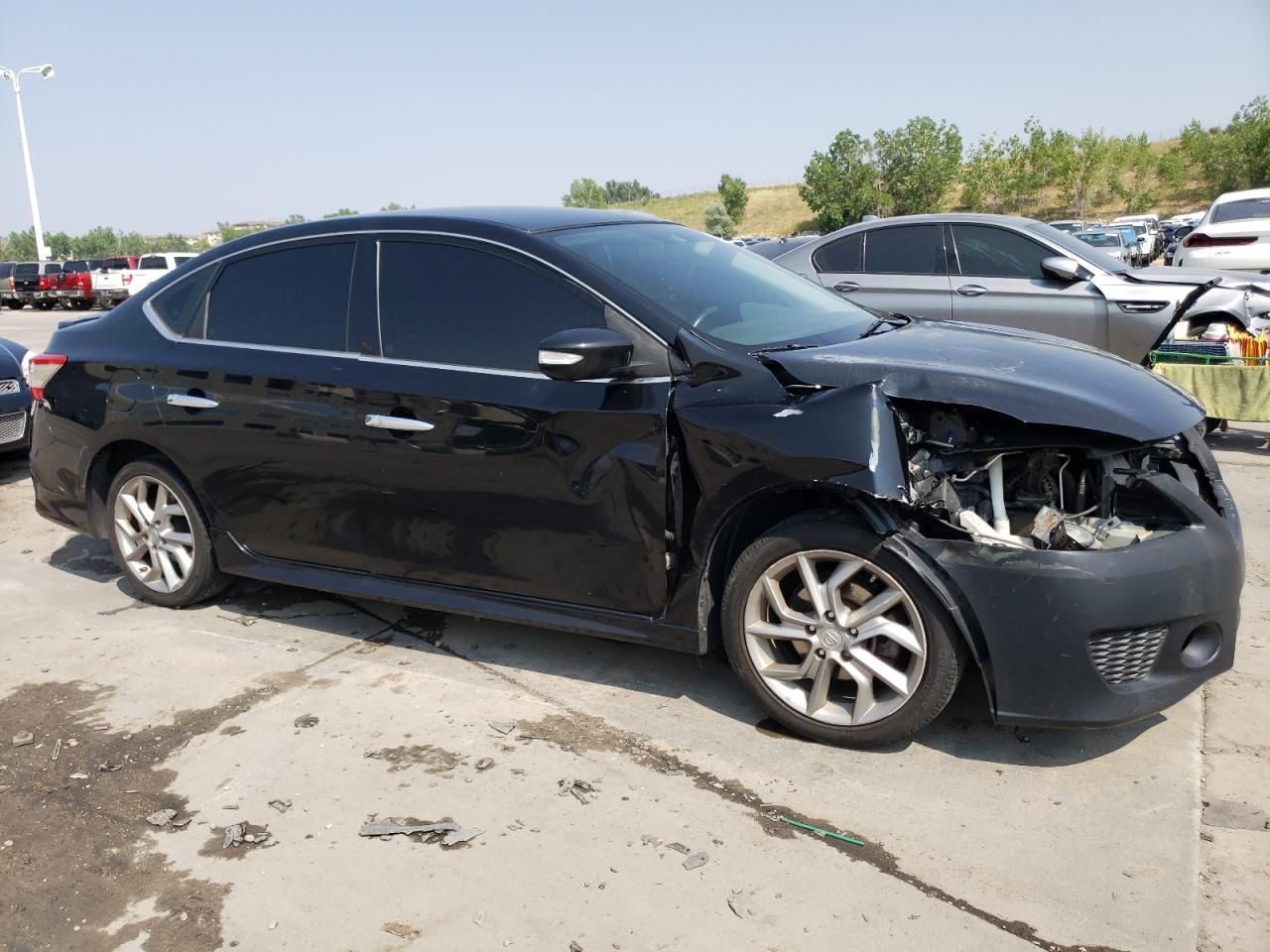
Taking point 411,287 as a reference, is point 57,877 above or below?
below

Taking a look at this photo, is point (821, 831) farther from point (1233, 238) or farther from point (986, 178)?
point (986, 178)

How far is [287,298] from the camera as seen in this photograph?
4.52 meters

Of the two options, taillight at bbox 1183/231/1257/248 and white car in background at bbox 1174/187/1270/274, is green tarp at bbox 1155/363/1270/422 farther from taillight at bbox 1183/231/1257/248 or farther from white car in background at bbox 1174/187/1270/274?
taillight at bbox 1183/231/1257/248

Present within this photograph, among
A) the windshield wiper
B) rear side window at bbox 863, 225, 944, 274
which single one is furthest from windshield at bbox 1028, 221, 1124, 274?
the windshield wiper

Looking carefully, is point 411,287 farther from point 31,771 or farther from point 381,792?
point 31,771

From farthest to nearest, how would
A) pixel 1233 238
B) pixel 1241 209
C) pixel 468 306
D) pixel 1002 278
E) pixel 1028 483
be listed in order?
pixel 1241 209, pixel 1233 238, pixel 1002 278, pixel 468 306, pixel 1028 483

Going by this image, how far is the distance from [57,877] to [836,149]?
261 ft

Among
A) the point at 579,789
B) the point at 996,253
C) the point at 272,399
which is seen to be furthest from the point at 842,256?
the point at 579,789

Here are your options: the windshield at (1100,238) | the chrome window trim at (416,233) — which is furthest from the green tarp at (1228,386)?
the windshield at (1100,238)

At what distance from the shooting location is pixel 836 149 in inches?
3027

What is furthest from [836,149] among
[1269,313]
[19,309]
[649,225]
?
[649,225]

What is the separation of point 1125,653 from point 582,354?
6.23 ft

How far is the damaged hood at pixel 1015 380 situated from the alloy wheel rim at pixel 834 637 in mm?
590

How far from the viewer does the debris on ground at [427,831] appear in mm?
3107
